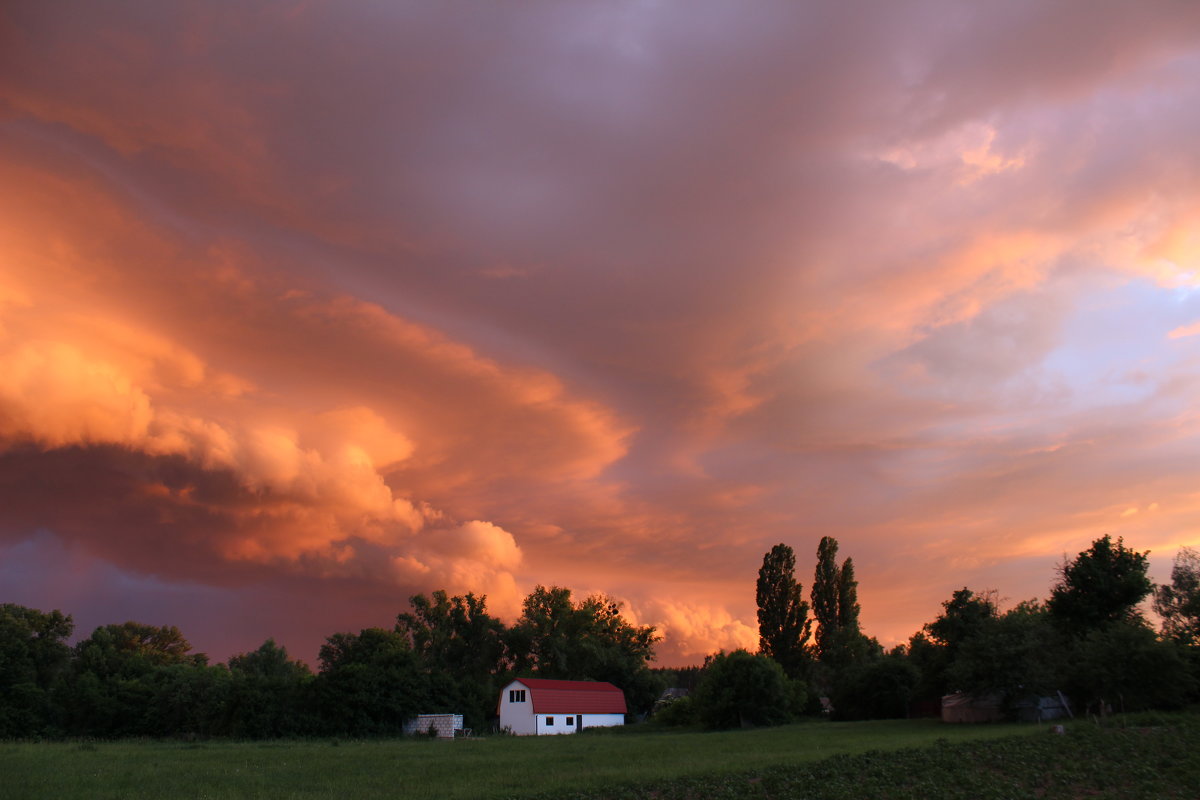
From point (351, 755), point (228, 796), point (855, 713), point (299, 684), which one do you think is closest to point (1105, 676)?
point (855, 713)

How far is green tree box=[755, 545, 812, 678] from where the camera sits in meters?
80.1

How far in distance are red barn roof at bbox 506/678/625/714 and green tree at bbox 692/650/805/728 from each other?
13.7m

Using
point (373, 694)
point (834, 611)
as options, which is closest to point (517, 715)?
point (373, 694)

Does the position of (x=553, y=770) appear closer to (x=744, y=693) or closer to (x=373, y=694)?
(x=373, y=694)

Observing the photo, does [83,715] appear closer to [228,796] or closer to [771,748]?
[228,796]

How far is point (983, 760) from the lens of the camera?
83.8 ft

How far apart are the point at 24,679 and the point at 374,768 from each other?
45.9m

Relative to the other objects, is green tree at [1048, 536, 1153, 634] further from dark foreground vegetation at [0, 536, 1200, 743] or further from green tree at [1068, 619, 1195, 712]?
green tree at [1068, 619, 1195, 712]

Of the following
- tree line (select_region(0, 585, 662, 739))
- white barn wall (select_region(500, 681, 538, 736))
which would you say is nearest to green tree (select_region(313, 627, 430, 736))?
tree line (select_region(0, 585, 662, 739))

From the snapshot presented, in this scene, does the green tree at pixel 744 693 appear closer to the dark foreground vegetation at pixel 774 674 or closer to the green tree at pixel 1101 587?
the dark foreground vegetation at pixel 774 674

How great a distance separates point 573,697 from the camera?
72625mm

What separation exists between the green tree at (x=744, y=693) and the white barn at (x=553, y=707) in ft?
44.2

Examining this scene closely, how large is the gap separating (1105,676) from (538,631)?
67.1 meters

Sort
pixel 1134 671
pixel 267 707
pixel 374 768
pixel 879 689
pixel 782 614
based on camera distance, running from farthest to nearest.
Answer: pixel 782 614 < pixel 879 689 < pixel 267 707 < pixel 1134 671 < pixel 374 768
